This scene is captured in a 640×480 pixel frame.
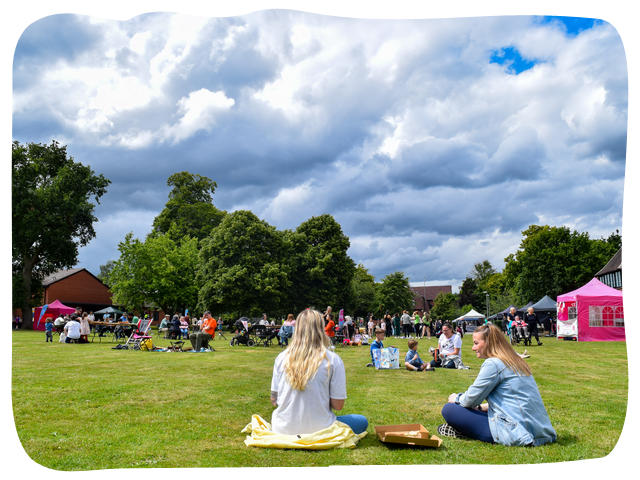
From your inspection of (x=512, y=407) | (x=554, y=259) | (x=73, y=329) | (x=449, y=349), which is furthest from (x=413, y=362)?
(x=73, y=329)

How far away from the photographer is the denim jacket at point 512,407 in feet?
15.7

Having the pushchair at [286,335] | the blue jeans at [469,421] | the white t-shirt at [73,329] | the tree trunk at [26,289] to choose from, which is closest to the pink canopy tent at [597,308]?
the blue jeans at [469,421]

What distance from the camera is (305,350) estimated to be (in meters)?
4.67

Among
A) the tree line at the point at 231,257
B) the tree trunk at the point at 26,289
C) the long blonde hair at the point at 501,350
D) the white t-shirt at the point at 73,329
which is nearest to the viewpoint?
the long blonde hair at the point at 501,350

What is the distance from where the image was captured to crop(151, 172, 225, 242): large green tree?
5.95 m

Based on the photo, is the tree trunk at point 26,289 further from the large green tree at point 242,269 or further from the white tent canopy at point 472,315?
the white tent canopy at point 472,315

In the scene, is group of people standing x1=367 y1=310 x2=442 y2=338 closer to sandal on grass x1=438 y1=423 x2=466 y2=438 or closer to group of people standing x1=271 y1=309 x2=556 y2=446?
sandal on grass x1=438 y1=423 x2=466 y2=438

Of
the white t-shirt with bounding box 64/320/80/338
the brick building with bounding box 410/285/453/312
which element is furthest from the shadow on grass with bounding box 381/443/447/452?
the white t-shirt with bounding box 64/320/80/338

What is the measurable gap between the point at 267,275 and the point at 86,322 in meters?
16.0

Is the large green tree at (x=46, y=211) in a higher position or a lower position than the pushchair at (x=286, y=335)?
higher

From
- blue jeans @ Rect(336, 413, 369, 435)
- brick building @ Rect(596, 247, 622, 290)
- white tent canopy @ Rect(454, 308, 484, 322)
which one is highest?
brick building @ Rect(596, 247, 622, 290)

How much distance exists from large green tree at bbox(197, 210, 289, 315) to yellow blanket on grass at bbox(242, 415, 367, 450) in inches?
77.4

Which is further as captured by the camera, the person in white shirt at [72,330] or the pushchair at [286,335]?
the person in white shirt at [72,330]

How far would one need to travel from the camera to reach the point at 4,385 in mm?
4914
